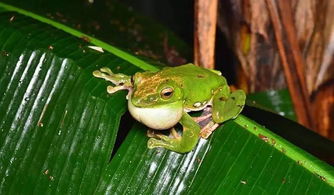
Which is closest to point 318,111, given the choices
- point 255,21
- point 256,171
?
point 255,21

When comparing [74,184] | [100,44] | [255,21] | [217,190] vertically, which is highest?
[255,21]

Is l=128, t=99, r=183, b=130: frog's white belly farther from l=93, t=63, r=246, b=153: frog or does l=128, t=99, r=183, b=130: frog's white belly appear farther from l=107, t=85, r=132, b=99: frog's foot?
l=107, t=85, r=132, b=99: frog's foot

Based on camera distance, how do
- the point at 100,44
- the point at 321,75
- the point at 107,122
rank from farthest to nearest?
the point at 321,75 → the point at 100,44 → the point at 107,122

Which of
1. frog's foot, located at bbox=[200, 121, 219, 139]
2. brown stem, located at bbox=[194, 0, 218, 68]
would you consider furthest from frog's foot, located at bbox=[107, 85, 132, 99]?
brown stem, located at bbox=[194, 0, 218, 68]

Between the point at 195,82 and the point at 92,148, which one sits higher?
the point at 195,82

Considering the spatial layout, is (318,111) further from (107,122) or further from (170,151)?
(107,122)

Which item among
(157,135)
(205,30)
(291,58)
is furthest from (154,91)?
(291,58)

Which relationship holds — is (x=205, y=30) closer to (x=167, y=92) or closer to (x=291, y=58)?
(x=291, y=58)
